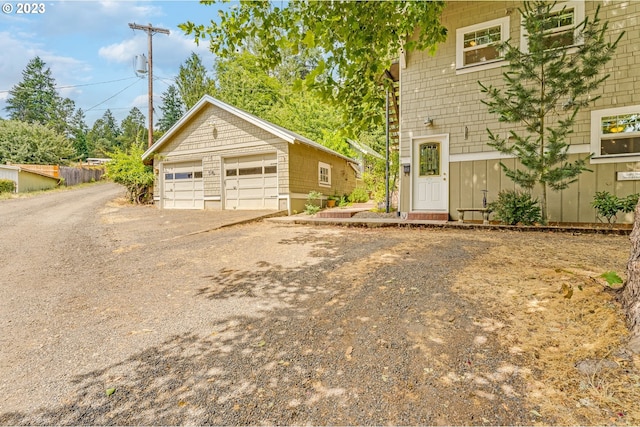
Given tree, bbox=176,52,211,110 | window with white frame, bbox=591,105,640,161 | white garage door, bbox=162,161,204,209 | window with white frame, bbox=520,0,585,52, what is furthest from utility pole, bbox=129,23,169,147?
window with white frame, bbox=591,105,640,161

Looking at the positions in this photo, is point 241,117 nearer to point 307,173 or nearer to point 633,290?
point 307,173

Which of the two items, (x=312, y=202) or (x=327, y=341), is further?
(x=312, y=202)

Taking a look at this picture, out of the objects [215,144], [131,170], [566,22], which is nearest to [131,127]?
[131,170]

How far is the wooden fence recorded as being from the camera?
79.6 feet

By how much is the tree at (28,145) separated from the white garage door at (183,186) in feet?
70.4

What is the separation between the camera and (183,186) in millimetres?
13984

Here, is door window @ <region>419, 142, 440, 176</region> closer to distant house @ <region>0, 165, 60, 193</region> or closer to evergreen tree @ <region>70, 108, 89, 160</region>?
distant house @ <region>0, 165, 60, 193</region>

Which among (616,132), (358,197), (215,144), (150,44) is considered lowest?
(358,197)

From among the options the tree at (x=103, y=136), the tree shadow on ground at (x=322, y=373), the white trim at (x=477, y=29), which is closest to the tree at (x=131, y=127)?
the tree at (x=103, y=136)

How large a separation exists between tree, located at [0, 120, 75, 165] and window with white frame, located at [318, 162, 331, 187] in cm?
2711

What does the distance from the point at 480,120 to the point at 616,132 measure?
270 cm

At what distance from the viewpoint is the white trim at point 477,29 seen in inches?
300

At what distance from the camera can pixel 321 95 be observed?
13.1 feet

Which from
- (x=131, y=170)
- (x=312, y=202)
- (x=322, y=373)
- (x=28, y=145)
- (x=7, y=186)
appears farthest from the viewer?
(x=28, y=145)
